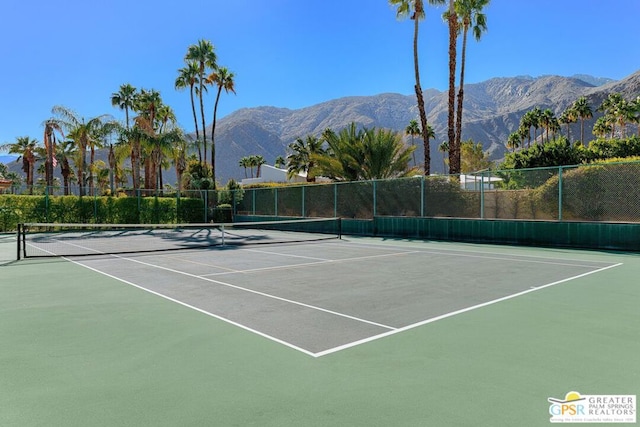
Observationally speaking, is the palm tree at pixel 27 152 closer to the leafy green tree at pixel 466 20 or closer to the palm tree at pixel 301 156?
the palm tree at pixel 301 156

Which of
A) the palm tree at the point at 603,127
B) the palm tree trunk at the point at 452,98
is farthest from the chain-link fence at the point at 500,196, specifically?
the palm tree at the point at 603,127

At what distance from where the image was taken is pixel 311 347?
16.0 ft

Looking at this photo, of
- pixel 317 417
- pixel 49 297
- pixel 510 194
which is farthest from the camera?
pixel 510 194

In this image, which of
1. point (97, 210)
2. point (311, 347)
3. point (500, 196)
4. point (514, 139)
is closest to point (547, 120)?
point (514, 139)

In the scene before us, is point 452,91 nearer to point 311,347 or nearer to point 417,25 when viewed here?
point 417,25

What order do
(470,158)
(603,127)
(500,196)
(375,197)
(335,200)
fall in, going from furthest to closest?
(470,158)
(603,127)
(335,200)
(375,197)
(500,196)

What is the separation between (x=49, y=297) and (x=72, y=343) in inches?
123

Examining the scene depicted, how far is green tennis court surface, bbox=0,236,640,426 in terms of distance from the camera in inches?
135

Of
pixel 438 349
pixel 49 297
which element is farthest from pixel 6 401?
pixel 49 297

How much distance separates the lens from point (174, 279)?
374 inches

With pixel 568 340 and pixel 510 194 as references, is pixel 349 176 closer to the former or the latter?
pixel 510 194

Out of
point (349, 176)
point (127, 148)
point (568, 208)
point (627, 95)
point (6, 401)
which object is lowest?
point (6, 401)

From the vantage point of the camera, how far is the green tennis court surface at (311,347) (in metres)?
3.44

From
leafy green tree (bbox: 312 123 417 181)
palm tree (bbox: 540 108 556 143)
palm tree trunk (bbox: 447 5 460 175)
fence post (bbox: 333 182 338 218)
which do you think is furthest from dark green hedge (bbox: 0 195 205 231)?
palm tree (bbox: 540 108 556 143)
